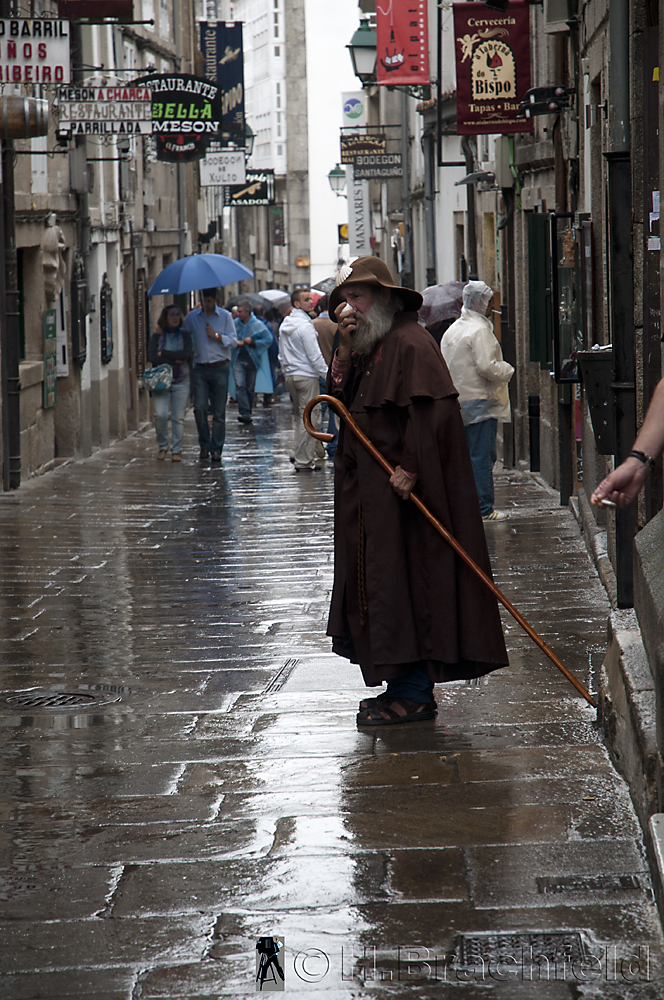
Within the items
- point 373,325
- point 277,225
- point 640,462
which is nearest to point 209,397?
point 373,325

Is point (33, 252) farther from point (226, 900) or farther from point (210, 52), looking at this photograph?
point (210, 52)

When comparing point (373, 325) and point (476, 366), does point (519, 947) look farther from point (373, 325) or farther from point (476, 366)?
point (476, 366)

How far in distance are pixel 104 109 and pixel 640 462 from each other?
1174cm

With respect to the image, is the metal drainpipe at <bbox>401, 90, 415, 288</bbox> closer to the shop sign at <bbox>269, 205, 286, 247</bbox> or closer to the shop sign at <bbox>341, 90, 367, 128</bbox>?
the shop sign at <bbox>341, 90, 367, 128</bbox>

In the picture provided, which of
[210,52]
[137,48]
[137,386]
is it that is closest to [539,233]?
[137,386]

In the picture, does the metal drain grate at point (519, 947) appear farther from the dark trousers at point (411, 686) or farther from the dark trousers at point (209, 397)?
the dark trousers at point (209, 397)

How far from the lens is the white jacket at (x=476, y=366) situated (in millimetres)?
9383

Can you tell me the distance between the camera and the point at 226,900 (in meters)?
3.54

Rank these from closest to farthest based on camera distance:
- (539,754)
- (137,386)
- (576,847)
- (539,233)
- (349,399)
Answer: (576,847) < (539,754) < (349,399) < (539,233) < (137,386)

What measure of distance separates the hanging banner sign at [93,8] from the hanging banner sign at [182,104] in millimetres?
836

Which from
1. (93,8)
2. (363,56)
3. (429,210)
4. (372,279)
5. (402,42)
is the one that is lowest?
(372,279)

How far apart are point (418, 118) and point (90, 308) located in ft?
38.0

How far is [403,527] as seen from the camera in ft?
16.8

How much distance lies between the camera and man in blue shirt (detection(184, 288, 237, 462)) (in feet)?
50.3
